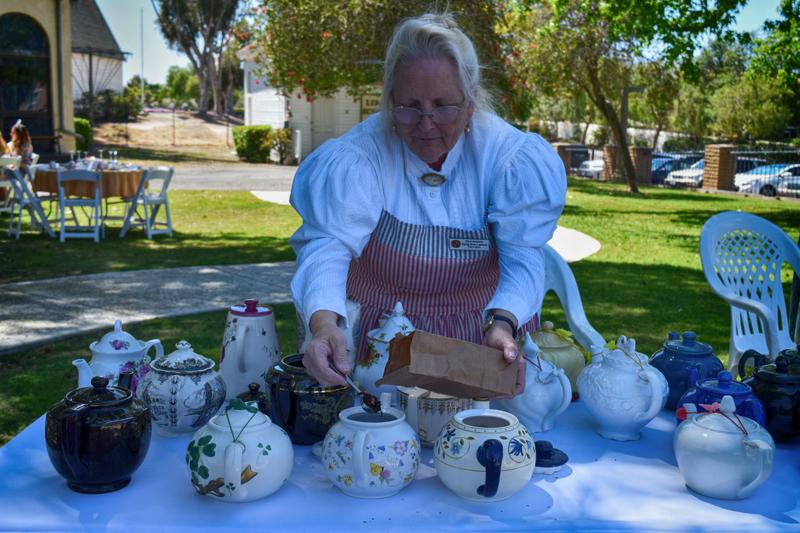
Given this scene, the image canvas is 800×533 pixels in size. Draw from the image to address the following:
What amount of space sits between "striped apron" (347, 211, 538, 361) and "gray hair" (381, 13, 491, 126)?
1.23ft

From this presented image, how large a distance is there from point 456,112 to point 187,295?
5.44 m

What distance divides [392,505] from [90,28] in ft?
131

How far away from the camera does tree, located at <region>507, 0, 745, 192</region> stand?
1193 centimetres

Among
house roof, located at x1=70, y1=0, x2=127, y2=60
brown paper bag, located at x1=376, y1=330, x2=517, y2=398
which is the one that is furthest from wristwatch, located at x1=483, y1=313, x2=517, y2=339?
house roof, located at x1=70, y1=0, x2=127, y2=60

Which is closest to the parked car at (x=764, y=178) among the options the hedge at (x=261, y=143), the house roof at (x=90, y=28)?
the hedge at (x=261, y=143)

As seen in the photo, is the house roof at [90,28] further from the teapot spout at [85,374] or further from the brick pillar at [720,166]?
the teapot spout at [85,374]

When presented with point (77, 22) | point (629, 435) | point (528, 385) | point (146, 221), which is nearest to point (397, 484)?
point (528, 385)

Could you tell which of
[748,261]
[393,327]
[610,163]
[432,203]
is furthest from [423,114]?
[610,163]

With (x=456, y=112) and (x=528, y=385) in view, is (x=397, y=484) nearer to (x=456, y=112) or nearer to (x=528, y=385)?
(x=528, y=385)

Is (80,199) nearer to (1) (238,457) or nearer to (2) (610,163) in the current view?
(1) (238,457)

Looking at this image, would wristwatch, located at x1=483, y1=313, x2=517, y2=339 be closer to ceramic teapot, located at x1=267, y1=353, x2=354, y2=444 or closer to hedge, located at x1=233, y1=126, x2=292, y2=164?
ceramic teapot, located at x1=267, y1=353, x2=354, y2=444

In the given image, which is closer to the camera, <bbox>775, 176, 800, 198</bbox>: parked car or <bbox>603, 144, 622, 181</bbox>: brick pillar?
<bbox>775, 176, 800, 198</bbox>: parked car

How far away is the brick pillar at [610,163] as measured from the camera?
83.7 ft

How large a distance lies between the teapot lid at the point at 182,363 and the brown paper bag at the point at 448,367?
1.52 feet
